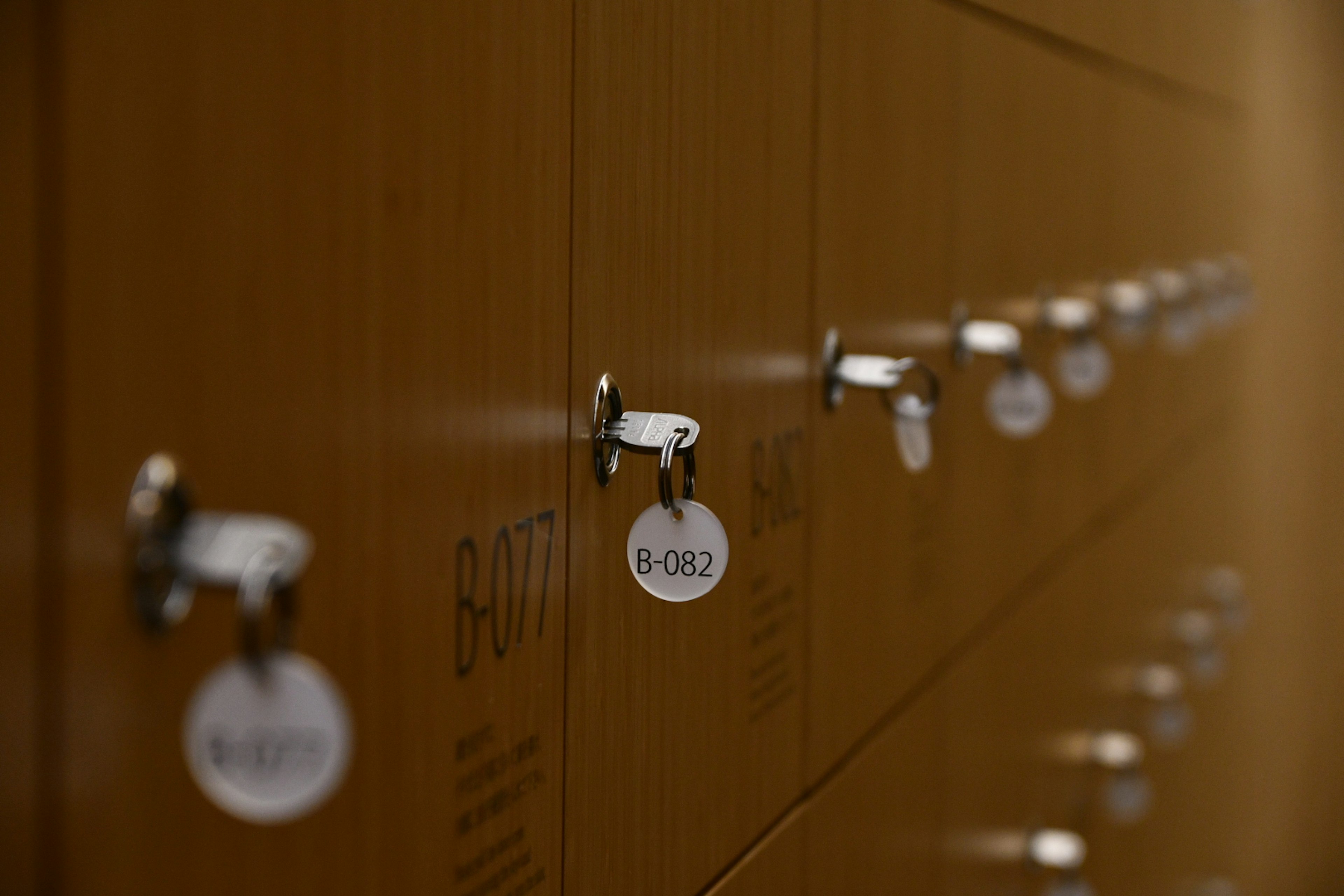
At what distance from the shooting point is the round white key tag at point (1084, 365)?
1321 mm

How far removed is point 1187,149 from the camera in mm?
2154

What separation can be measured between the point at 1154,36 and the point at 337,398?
1.72 m

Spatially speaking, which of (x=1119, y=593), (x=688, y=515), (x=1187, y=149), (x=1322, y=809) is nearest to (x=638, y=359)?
(x=688, y=515)

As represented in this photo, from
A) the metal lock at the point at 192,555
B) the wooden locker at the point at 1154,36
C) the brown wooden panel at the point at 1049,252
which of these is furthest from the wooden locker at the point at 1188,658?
the metal lock at the point at 192,555

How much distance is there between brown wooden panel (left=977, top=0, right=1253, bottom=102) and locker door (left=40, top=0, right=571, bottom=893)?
2.46 ft

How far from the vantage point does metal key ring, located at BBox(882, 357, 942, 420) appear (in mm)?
807

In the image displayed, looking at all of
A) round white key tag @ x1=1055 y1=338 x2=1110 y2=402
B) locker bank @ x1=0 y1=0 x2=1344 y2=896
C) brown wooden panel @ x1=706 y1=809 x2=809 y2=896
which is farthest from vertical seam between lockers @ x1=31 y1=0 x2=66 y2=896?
round white key tag @ x1=1055 y1=338 x2=1110 y2=402

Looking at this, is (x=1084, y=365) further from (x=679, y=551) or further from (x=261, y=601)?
(x=261, y=601)

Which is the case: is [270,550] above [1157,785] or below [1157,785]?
above

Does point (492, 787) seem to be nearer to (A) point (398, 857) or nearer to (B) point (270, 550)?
(A) point (398, 857)

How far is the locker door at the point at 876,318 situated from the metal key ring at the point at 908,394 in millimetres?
44

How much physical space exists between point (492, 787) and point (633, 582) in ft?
0.43

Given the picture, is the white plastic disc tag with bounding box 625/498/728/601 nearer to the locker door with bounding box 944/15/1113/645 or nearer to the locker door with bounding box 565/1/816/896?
the locker door with bounding box 565/1/816/896

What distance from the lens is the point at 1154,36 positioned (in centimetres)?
187
